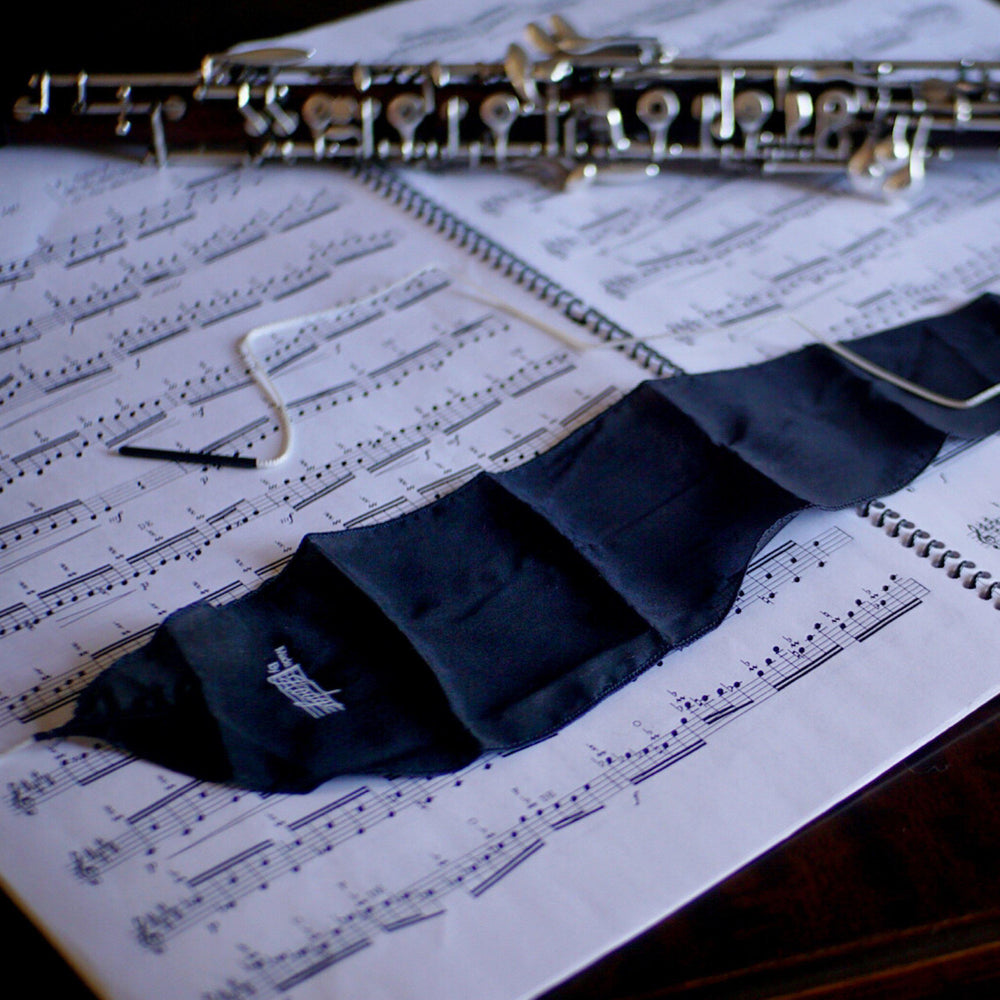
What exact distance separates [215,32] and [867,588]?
0.91 metres

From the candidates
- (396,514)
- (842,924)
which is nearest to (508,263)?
(396,514)

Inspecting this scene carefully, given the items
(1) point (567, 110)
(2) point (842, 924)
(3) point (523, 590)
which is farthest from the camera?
(1) point (567, 110)

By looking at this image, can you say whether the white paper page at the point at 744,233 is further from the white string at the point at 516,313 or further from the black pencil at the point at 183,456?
the black pencil at the point at 183,456

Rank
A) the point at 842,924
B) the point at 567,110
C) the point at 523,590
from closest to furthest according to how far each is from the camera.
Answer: the point at 842,924 → the point at 523,590 → the point at 567,110

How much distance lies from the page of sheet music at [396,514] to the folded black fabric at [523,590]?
2cm

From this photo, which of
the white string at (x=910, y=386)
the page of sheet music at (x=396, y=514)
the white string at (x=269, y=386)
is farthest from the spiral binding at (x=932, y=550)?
the white string at (x=269, y=386)

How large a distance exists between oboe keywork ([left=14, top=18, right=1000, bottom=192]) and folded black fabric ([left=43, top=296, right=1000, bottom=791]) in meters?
0.29

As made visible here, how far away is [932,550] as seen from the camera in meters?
0.68

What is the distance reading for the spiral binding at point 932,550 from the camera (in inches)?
25.9

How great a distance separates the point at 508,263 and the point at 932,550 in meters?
0.42

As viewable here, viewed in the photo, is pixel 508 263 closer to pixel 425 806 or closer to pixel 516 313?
pixel 516 313

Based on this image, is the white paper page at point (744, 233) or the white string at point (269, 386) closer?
the white string at point (269, 386)

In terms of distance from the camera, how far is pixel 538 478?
715 millimetres

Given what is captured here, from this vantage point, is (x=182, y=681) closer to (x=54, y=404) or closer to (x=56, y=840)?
(x=56, y=840)
